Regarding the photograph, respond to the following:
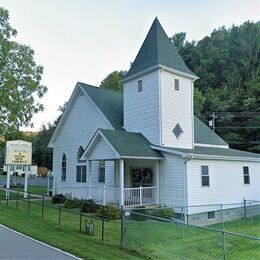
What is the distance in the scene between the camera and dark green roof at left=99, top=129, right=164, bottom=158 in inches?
633

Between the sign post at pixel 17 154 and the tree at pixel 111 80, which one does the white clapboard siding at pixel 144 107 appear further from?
the tree at pixel 111 80

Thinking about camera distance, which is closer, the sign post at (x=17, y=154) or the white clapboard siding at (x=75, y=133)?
the white clapboard siding at (x=75, y=133)

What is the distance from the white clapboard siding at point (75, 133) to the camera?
70.4 feet

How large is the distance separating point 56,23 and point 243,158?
1378 centimetres

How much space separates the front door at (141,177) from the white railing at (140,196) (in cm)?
123

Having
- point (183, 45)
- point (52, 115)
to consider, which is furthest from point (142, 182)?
point (183, 45)

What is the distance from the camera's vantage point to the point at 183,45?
66375 millimetres

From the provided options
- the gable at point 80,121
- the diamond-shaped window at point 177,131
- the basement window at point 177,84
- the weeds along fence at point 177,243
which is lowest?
the weeds along fence at point 177,243

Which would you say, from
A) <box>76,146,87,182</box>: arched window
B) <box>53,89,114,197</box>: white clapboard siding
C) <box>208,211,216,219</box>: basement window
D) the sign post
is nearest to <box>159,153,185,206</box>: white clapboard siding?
<box>208,211,216,219</box>: basement window

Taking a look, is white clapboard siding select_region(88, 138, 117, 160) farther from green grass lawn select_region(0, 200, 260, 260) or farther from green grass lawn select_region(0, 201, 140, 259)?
green grass lawn select_region(0, 200, 260, 260)

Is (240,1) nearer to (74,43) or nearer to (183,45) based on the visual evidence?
(74,43)

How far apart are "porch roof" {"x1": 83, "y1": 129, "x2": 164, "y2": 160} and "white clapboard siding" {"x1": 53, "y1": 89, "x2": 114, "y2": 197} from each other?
2.68m

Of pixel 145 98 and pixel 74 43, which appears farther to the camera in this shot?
pixel 74 43

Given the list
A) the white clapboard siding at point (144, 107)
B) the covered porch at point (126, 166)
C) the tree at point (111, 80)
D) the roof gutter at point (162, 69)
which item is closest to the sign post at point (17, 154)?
the covered porch at point (126, 166)
